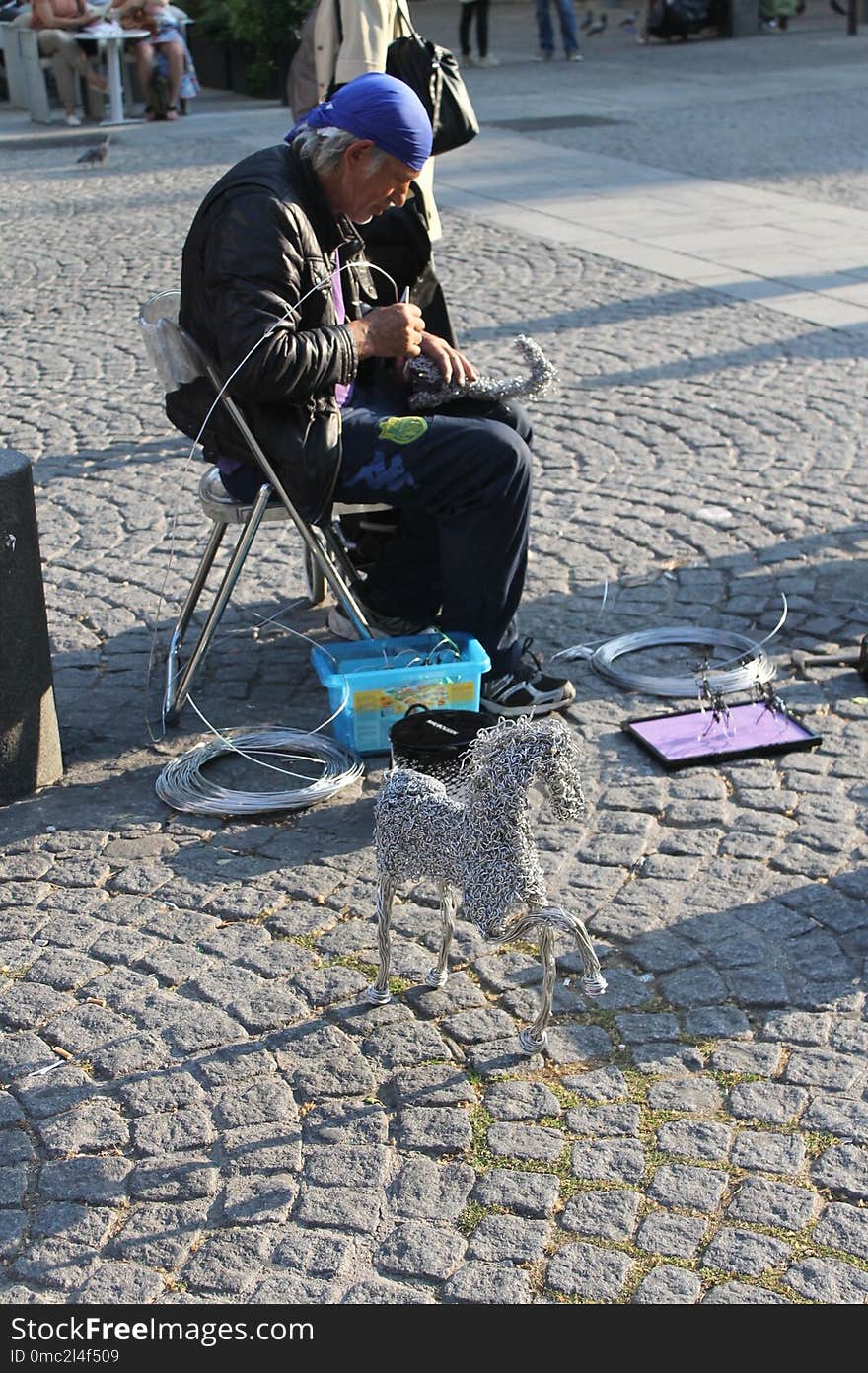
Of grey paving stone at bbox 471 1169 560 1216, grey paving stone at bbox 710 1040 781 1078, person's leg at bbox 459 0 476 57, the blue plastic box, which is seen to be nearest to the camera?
grey paving stone at bbox 471 1169 560 1216

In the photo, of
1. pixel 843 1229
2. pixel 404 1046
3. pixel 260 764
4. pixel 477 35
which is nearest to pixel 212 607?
pixel 260 764

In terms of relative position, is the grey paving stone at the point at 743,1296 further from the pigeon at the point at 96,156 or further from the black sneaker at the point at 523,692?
the pigeon at the point at 96,156

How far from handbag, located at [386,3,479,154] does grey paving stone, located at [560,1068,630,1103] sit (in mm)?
3735

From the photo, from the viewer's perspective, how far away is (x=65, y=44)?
16312mm

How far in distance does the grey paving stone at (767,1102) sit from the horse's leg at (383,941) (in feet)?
2.42

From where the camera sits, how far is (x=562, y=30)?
66.2 ft

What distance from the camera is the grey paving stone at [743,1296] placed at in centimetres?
262

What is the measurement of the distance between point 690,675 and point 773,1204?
2.24 metres

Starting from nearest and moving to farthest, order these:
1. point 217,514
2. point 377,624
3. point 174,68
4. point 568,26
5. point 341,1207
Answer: point 341,1207 < point 217,514 < point 377,624 < point 174,68 < point 568,26

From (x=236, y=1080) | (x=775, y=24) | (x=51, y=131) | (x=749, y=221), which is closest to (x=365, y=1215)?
(x=236, y=1080)

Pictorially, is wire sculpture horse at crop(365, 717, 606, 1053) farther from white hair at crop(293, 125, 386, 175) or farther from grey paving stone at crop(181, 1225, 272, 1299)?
white hair at crop(293, 125, 386, 175)

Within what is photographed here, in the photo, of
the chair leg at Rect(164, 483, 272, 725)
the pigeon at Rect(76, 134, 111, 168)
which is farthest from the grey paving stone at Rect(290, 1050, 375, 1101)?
the pigeon at Rect(76, 134, 111, 168)

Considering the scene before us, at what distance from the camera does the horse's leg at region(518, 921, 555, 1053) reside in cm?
309

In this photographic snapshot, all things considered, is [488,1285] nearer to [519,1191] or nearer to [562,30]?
[519,1191]
